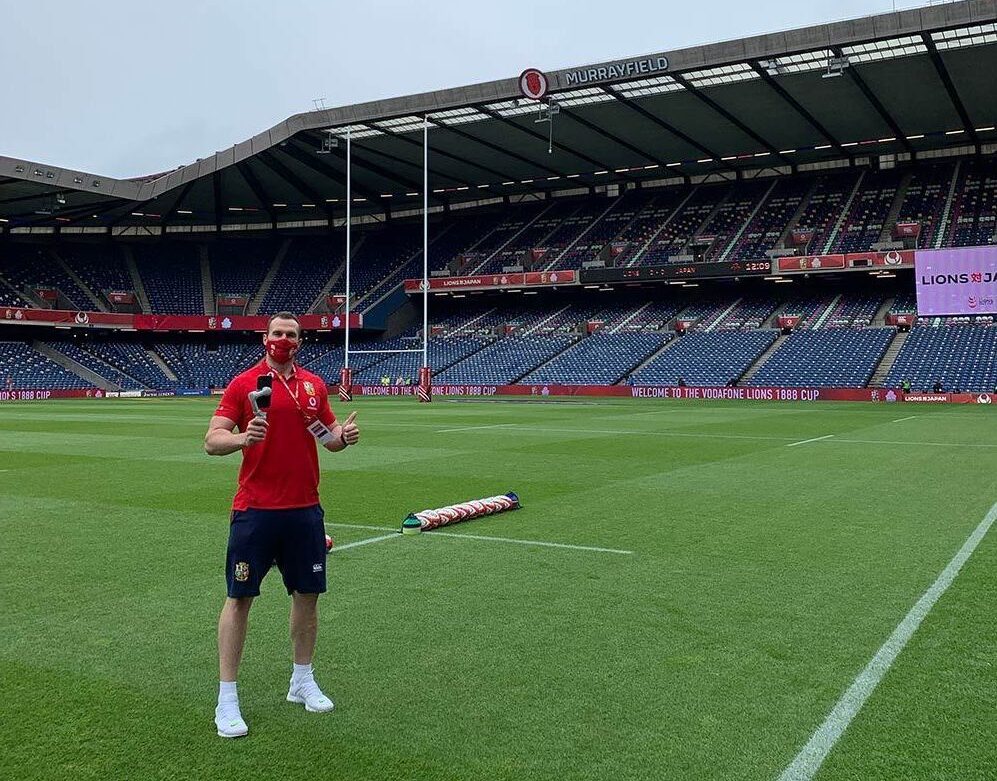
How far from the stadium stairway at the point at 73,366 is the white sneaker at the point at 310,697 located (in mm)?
67625

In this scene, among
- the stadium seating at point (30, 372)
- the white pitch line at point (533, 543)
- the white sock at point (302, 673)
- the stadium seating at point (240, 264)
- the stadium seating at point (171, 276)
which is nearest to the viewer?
the white sock at point (302, 673)

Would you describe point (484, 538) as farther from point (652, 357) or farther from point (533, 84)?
point (652, 357)

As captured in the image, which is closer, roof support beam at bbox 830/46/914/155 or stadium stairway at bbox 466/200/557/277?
roof support beam at bbox 830/46/914/155

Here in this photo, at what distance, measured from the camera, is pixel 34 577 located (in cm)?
764

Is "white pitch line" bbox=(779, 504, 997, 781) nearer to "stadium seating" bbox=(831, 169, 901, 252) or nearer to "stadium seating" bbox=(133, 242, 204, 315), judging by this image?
"stadium seating" bbox=(831, 169, 901, 252)

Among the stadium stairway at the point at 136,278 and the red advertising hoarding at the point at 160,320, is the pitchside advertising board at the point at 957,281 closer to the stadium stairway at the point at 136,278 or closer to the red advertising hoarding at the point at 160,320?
the red advertising hoarding at the point at 160,320

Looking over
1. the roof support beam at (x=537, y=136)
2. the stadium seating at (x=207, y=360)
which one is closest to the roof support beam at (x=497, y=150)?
the roof support beam at (x=537, y=136)

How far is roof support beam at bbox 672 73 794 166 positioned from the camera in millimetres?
44656

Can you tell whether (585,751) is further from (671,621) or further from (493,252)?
(493,252)

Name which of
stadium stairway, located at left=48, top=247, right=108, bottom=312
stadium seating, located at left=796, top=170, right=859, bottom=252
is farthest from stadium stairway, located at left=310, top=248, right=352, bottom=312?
stadium seating, located at left=796, top=170, right=859, bottom=252

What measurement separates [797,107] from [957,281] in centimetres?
1361

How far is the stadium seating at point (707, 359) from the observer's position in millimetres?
53250

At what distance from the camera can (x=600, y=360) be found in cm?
5900

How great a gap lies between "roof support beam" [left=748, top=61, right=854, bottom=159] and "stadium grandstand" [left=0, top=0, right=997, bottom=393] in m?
0.20
